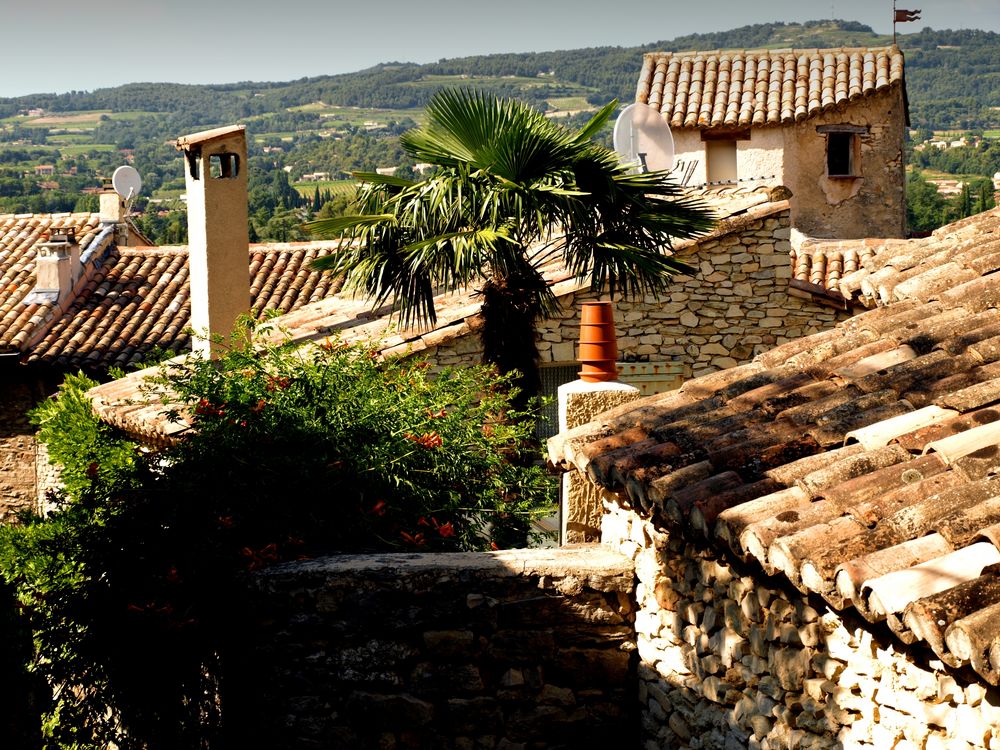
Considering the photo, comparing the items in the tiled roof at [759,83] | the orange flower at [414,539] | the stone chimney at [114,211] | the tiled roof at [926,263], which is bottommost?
the orange flower at [414,539]

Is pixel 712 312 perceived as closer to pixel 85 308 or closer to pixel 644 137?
pixel 644 137

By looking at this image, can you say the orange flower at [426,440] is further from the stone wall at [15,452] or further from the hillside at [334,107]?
the hillside at [334,107]

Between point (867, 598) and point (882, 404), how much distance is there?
4.81ft

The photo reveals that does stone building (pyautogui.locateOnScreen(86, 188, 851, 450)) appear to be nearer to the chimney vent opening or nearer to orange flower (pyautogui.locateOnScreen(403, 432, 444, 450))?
the chimney vent opening

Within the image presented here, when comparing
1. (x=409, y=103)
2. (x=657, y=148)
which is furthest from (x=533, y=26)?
(x=409, y=103)

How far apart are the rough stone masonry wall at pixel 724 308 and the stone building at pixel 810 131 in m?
7.62

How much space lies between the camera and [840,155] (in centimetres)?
1981

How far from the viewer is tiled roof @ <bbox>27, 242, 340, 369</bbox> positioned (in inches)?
698

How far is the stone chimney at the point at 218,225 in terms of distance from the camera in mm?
12859

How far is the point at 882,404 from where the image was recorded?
4969mm

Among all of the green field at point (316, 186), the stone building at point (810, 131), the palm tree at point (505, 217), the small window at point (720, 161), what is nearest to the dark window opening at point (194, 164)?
the palm tree at point (505, 217)

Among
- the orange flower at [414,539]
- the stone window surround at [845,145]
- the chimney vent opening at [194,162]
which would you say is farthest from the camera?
the stone window surround at [845,145]

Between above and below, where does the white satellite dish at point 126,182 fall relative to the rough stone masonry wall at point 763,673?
above

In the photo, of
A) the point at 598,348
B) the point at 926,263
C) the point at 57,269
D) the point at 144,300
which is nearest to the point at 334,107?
the point at 144,300
